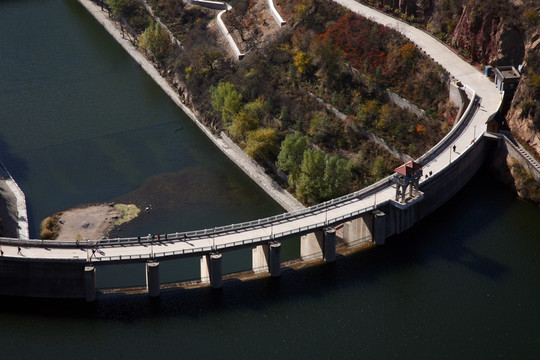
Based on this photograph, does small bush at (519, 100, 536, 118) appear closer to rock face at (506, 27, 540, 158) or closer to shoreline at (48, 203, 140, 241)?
rock face at (506, 27, 540, 158)

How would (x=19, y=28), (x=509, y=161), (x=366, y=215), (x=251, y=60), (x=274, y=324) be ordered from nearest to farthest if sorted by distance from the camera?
(x=274, y=324) < (x=366, y=215) < (x=509, y=161) < (x=251, y=60) < (x=19, y=28)

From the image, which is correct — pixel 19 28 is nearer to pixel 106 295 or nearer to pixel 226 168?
pixel 226 168

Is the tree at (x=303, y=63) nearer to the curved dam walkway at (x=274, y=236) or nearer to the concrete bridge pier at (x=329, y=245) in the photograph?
the curved dam walkway at (x=274, y=236)

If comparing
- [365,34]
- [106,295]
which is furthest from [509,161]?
[106,295]

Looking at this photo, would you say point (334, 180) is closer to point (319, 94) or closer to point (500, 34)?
point (319, 94)

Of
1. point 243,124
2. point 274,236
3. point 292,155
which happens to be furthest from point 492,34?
point 274,236

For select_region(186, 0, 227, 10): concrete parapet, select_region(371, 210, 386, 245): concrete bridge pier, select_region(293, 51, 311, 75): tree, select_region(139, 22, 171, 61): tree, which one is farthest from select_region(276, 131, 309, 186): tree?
select_region(186, 0, 227, 10): concrete parapet
